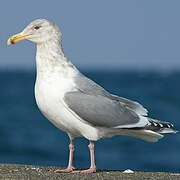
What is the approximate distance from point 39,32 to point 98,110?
4.39 ft

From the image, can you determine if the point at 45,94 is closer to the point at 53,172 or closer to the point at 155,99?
the point at 53,172

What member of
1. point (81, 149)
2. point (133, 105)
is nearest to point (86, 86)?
point (133, 105)

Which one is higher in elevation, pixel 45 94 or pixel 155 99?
pixel 45 94

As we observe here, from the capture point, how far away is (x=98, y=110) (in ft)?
27.5

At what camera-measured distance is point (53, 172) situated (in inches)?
327

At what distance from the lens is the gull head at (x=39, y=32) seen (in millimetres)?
8586

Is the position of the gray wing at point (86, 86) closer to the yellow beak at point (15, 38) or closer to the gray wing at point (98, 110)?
the gray wing at point (98, 110)

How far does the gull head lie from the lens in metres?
8.59

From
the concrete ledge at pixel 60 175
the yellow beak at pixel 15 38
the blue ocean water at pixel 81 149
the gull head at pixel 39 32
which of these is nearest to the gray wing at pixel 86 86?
the gull head at pixel 39 32

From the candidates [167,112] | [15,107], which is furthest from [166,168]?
[15,107]

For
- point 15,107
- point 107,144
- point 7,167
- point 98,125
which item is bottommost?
point 15,107

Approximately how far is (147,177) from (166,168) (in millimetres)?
15009

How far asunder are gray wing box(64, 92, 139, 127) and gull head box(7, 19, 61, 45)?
92cm

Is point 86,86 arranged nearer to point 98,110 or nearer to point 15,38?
point 98,110
